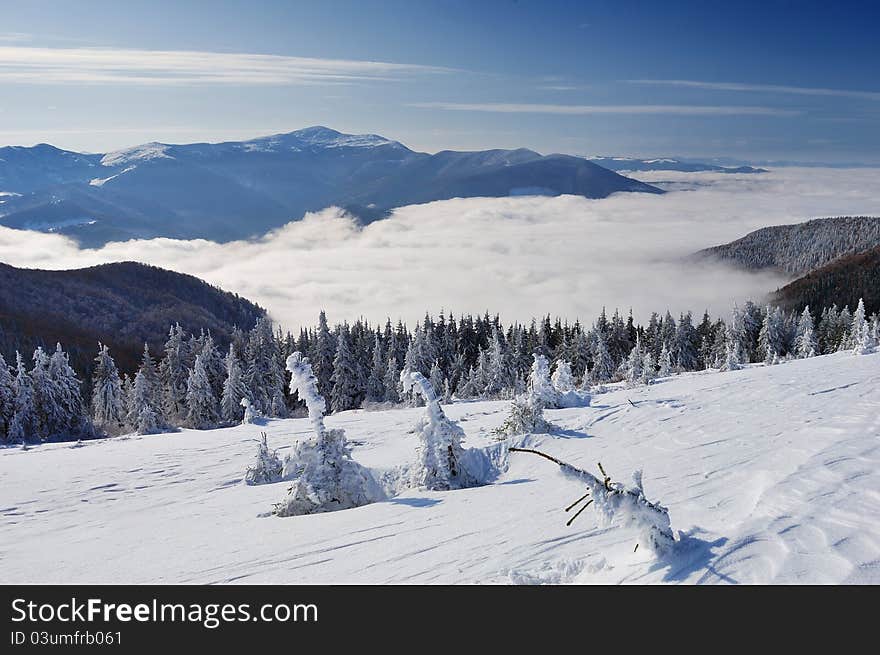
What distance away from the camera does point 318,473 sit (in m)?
12.0

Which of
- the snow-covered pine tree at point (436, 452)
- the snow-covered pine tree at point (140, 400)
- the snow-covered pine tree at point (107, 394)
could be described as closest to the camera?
the snow-covered pine tree at point (436, 452)

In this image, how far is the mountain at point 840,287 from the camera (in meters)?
144

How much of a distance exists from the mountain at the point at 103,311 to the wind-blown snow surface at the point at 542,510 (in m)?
113

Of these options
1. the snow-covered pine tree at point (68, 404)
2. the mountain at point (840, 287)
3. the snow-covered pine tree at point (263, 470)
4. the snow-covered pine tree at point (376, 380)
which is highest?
the mountain at point (840, 287)

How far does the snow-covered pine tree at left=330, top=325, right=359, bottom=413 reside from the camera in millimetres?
72625

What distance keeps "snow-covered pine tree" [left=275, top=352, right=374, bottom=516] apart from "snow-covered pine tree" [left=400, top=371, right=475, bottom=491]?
122cm

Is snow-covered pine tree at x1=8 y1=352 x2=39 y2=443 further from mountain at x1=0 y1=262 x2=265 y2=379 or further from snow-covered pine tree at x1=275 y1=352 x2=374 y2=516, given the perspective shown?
mountain at x1=0 y1=262 x2=265 y2=379

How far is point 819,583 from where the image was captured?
16.3 ft

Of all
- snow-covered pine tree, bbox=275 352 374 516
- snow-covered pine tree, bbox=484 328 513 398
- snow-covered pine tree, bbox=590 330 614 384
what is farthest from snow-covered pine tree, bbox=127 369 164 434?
snow-covered pine tree, bbox=590 330 614 384

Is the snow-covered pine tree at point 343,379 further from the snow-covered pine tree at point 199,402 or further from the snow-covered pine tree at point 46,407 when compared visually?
the snow-covered pine tree at point 46,407

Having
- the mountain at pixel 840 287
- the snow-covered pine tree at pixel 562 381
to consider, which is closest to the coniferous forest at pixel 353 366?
the snow-covered pine tree at pixel 562 381

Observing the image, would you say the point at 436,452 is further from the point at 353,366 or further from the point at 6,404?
the point at 353,366

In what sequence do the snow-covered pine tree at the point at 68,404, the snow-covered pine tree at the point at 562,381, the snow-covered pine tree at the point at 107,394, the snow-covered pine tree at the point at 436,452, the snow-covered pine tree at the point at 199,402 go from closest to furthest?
1. the snow-covered pine tree at the point at 436,452
2. the snow-covered pine tree at the point at 562,381
3. the snow-covered pine tree at the point at 68,404
4. the snow-covered pine tree at the point at 107,394
5. the snow-covered pine tree at the point at 199,402
